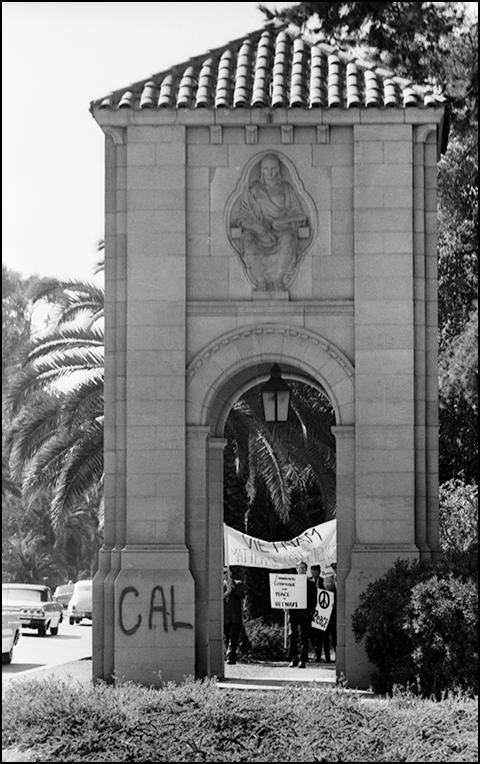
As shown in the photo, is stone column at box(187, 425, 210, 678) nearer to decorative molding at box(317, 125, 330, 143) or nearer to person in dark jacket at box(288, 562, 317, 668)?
decorative molding at box(317, 125, 330, 143)

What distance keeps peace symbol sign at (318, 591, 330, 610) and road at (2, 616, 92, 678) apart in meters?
5.47

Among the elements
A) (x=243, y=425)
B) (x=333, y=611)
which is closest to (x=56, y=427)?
(x=243, y=425)

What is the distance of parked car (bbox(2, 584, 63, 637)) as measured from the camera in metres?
40.5

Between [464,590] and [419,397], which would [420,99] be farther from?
[464,590]

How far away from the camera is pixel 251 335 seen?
59.5ft

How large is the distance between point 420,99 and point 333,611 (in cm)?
1021

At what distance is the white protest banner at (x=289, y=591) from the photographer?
22.8 meters

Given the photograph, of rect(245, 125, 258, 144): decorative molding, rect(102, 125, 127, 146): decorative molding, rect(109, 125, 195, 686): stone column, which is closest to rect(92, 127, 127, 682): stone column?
rect(102, 125, 127, 146): decorative molding

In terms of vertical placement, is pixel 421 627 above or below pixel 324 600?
above

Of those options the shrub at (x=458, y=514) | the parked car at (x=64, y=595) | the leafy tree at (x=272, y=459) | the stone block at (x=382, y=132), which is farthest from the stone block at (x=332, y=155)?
the parked car at (x=64, y=595)

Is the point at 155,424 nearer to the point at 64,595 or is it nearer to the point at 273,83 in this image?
the point at 273,83

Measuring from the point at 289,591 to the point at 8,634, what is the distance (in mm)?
7605

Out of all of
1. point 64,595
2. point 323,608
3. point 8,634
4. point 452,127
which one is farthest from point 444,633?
point 64,595

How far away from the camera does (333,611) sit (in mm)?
24766
